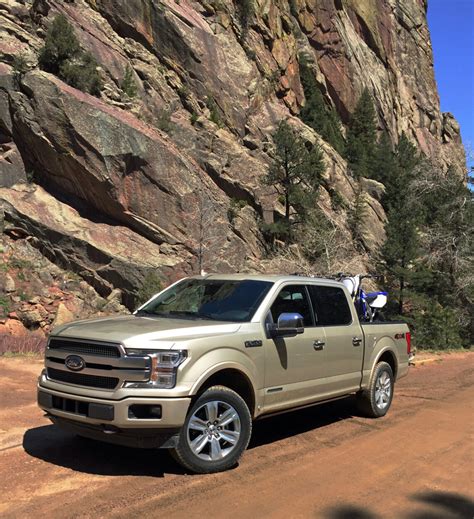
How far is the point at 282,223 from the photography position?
3247cm

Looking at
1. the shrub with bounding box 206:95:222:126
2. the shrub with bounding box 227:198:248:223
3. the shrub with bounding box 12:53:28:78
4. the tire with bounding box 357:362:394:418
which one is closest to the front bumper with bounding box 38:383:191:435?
the tire with bounding box 357:362:394:418

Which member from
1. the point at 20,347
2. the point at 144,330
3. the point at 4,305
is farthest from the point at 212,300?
the point at 4,305

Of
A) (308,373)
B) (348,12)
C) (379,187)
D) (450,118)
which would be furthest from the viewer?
(450,118)

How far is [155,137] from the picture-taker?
26578 mm

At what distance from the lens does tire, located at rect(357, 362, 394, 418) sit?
7.31 m

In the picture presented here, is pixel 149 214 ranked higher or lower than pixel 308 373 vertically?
higher

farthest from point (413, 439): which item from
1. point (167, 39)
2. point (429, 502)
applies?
point (167, 39)

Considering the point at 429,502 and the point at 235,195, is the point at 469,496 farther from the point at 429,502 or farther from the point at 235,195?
the point at 235,195

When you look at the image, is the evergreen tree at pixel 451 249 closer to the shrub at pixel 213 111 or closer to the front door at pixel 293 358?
the shrub at pixel 213 111

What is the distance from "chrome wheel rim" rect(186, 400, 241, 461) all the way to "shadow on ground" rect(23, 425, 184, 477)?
1.07 ft

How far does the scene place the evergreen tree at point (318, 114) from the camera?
150 ft

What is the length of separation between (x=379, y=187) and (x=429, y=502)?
139 ft

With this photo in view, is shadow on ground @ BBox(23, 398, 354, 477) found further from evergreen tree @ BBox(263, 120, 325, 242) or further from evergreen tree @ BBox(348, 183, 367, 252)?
evergreen tree @ BBox(348, 183, 367, 252)

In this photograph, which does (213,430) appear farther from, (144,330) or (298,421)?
(298,421)
